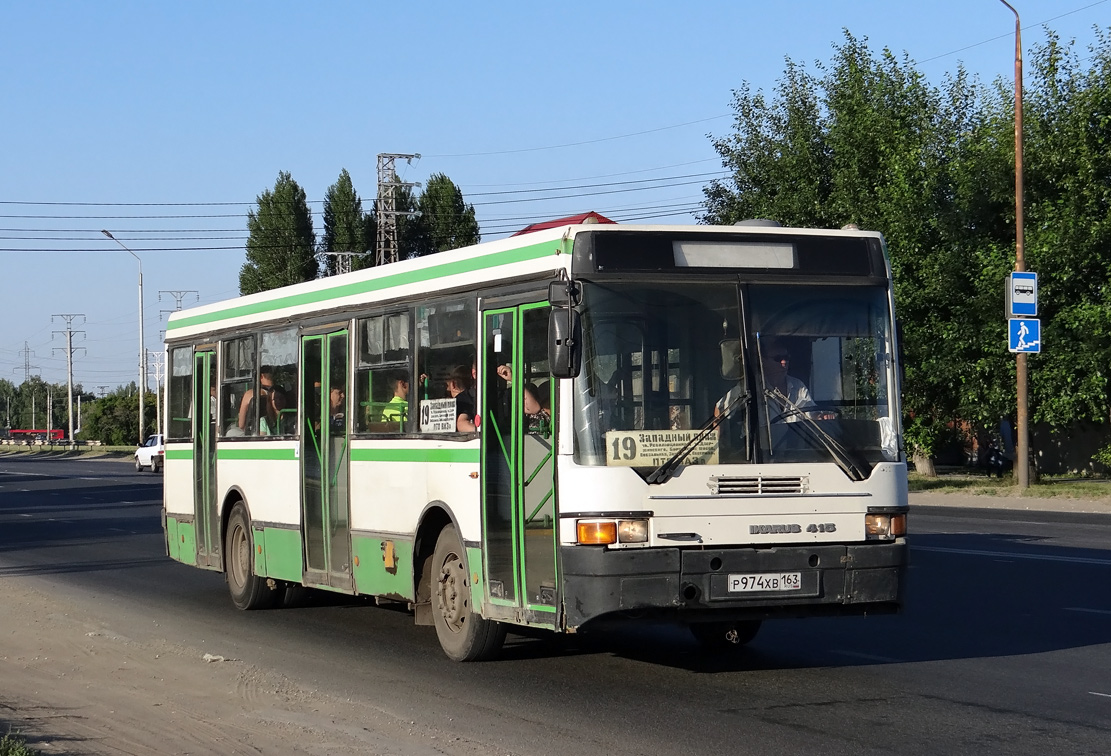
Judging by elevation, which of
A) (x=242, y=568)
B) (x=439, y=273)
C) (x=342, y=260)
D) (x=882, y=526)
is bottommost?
(x=242, y=568)

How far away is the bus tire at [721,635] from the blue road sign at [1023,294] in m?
20.3

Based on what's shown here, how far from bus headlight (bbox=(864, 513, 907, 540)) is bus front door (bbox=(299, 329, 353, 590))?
453 centimetres

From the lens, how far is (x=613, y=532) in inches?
342

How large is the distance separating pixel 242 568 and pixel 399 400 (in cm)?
405

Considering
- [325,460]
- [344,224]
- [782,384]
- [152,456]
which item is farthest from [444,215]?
[782,384]

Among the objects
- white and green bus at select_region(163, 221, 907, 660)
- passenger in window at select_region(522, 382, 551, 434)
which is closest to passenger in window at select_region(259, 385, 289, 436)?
white and green bus at select_region(163, 221, 907, 660)

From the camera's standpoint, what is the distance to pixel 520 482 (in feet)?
30.9

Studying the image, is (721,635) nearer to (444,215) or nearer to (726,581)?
(726,581)

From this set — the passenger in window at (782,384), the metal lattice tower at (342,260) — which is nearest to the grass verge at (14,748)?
the passenger in window at (782,384)

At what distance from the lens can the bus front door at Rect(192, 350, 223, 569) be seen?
15.0m

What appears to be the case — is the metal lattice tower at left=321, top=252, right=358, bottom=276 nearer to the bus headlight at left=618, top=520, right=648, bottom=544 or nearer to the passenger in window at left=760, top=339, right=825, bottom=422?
the passenger in window at left=760, top=339, right=825, bottom=422

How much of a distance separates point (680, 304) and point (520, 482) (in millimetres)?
1511

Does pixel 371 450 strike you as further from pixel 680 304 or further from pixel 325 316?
pixel 680 304

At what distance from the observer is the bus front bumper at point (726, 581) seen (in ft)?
28.4
